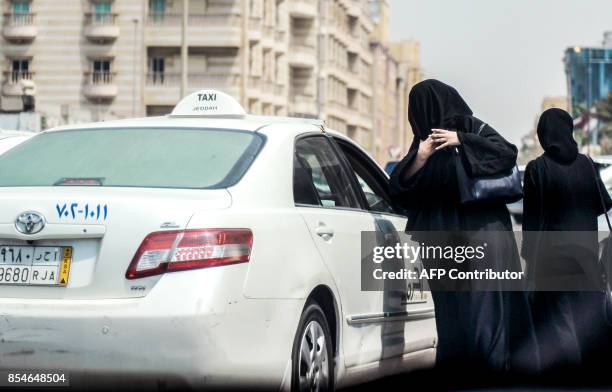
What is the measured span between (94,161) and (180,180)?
540 mm

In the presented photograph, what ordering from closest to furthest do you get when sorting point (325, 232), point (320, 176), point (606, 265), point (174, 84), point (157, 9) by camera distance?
point (325, 232) < point (320, 176) < point (606, 265) < point (174, 84) < point (157, 9)

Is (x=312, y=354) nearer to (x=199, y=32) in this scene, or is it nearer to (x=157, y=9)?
(x=199, y=32)

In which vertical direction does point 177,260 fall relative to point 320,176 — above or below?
below

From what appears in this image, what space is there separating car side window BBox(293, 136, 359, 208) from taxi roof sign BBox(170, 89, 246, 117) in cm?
52

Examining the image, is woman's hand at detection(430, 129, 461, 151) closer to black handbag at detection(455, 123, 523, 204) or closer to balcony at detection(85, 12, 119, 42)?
black handbag at detection(455, 123, 523, 204)

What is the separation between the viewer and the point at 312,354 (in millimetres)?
6906

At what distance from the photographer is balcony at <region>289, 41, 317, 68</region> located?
292 ft

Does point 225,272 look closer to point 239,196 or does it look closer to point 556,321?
point 239,196

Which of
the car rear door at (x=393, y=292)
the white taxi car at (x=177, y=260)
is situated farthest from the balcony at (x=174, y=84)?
the white taxi car at (x=177, y=260)

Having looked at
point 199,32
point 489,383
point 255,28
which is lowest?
point 489,383

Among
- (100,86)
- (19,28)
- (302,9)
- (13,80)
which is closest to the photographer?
(100,86)

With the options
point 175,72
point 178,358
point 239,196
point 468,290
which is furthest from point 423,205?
point 175,72

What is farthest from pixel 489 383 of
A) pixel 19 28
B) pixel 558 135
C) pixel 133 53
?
pixel 19 28

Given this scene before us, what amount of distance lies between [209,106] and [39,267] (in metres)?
2.21
